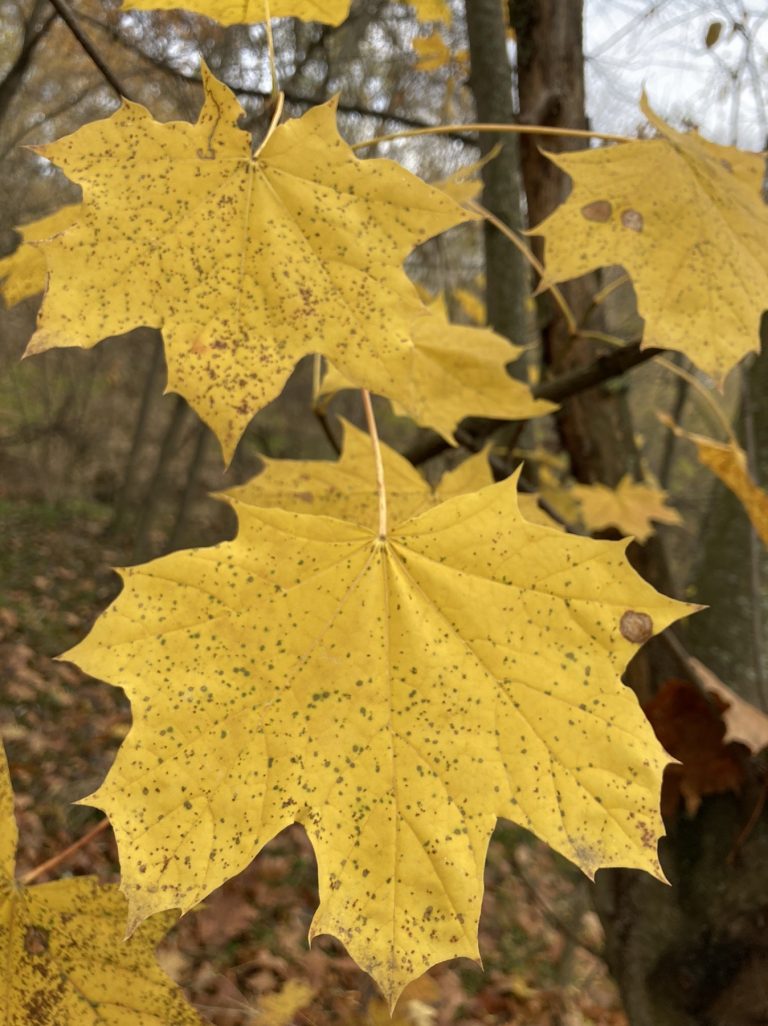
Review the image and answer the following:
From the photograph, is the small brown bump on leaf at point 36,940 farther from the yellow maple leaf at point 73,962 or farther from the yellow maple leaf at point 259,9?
the yellow maple leaf at point 259,9

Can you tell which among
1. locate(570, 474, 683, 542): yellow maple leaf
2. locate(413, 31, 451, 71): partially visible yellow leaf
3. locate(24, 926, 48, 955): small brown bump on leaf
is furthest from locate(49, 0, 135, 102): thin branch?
locate(413, 31, 451, 71): partially visible yellow leaf

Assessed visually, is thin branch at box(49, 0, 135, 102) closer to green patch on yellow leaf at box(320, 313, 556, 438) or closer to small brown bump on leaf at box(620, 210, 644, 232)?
green patch on yellow leaf at box(320, 313, 556, 438)

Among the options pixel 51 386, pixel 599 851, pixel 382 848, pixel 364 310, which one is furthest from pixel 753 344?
pixel 51 386

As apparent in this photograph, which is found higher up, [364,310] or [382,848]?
[364,310]

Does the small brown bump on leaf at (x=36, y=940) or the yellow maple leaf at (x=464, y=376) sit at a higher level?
the yellow maple leaf at (x=464, y=376)

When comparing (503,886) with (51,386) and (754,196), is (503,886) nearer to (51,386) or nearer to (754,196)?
(754,196)

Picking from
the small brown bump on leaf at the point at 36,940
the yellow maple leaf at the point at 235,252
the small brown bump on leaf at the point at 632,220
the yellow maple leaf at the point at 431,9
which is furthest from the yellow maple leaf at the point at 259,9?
the small brown bump on leaf at the point at 36,940

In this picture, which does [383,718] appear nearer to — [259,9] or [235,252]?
[235,252]
